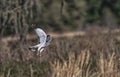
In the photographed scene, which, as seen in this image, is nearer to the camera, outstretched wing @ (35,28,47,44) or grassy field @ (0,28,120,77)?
grassy field @ (0,28,120,77)

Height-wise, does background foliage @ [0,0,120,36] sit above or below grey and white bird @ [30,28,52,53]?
below

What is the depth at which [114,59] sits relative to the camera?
417 inches

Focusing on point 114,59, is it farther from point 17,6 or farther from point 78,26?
point 78,26

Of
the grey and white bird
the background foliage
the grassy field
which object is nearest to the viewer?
the grassy field

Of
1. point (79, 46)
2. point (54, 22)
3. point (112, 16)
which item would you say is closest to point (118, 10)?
point (112, 16)

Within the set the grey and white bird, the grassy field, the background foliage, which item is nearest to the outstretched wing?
the grey and white bird

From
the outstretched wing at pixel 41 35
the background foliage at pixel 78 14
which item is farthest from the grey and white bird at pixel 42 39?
the background foliage at pixel 78 14

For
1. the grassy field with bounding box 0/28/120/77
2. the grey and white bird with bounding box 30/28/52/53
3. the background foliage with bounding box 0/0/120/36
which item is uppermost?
the grey and white bird with bounding box 30/28/52/53

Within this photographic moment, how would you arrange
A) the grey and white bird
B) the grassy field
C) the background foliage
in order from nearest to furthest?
the grassy field → the grey and white bird → the background foliage

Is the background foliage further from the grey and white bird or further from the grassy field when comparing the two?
the grey and white bird

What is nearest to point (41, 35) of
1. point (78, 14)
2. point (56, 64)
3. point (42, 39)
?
point (42, 39)

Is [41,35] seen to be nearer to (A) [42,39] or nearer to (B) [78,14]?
(A) [42,39]

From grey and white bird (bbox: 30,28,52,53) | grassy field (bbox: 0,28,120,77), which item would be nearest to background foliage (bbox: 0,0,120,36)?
grassy field (bbox: 0,28,120,77)

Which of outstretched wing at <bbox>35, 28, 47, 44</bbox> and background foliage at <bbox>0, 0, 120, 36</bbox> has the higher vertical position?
outstretched wing at <bbox>35, 28, 47, 44</bbox>
